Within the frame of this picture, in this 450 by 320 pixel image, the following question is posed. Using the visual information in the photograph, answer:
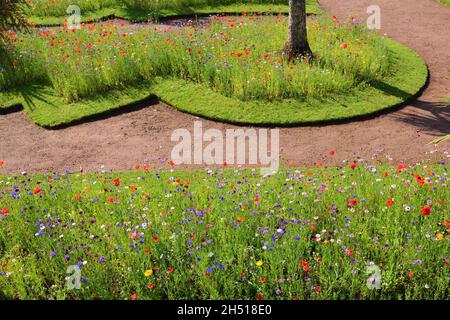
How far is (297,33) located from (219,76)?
7.92 feet

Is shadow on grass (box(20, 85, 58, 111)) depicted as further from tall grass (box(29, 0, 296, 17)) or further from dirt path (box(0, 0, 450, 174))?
tall grass (box(29, 0, 296, 17))

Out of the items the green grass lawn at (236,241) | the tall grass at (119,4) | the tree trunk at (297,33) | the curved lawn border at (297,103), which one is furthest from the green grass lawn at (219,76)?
the tall grass at (119,4)

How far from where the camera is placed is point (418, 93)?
36.8ft

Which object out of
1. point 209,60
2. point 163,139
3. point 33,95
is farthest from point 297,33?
point 33,95

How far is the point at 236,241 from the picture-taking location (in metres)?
5.48

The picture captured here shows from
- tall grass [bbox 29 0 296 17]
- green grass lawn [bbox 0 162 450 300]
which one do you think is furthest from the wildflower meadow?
tall grass [bbox 29 0 296 17]

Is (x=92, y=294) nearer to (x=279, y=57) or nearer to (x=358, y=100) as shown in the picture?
(x=358, y=100)

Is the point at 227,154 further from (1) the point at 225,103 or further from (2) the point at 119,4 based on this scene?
(2) the point at 119,4

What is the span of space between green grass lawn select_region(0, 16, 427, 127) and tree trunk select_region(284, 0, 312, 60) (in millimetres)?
307

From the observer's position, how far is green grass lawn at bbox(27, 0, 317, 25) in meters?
17.6
